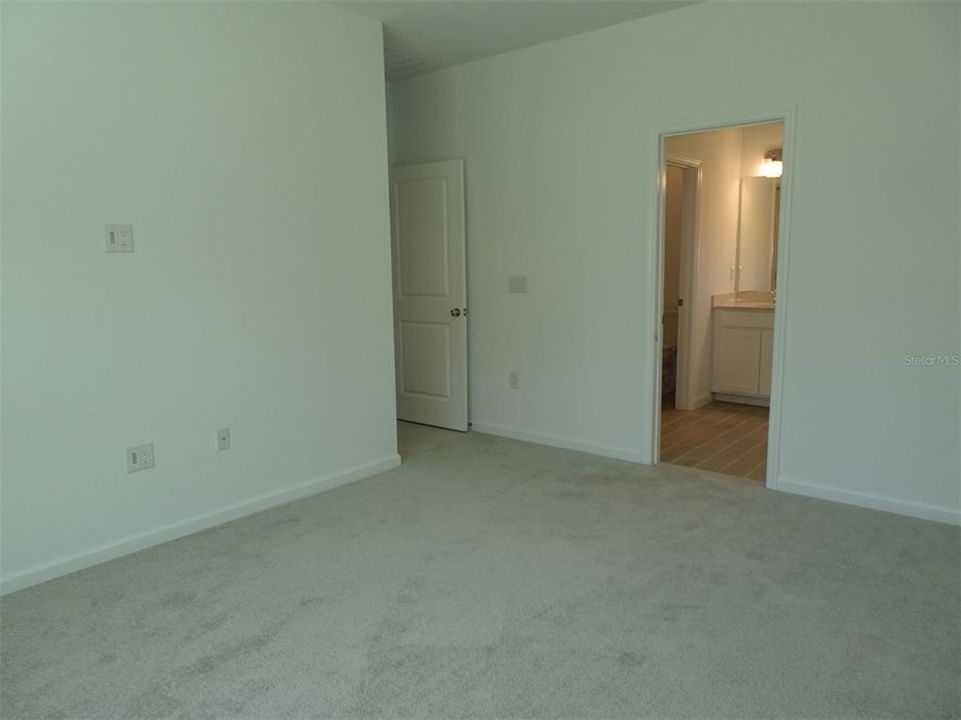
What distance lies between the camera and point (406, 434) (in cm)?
503

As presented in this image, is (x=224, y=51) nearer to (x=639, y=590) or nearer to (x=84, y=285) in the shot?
(x=84, y=285)

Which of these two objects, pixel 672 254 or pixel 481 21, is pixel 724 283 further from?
pixel 481 21

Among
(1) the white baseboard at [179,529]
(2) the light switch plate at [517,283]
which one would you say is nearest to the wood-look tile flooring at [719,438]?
(2) the light switch plate at [517,283]

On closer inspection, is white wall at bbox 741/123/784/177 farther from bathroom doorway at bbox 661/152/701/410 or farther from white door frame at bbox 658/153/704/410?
white door frame at bbox 658/153/704/410

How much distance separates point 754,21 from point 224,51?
2.55 metres

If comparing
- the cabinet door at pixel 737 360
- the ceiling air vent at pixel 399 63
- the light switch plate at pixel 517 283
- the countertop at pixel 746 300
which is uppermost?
the ceiling air vent at pixel 399 63

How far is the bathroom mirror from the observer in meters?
5.95

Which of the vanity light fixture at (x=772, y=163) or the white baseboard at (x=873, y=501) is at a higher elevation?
the vanity light fixture at (x=772, y=163)

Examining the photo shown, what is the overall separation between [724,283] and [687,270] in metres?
0.60

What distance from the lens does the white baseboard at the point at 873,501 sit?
323 cm

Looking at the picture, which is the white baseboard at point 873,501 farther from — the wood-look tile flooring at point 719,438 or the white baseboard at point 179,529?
the white baseboard at point 179,529

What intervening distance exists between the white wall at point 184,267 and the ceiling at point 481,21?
23 centimetres

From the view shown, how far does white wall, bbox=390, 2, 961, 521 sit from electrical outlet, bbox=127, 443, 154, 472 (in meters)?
2.41

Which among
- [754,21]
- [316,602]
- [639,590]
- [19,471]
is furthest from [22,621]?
[754,21]
